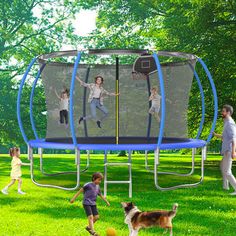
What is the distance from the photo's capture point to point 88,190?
5160 millimetres

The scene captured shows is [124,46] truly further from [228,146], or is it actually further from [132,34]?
[228,146]

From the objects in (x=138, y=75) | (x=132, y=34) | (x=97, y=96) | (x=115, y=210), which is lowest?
(x=115, y=210)

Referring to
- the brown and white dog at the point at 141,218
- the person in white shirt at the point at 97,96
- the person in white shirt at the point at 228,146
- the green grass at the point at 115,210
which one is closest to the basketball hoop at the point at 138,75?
the person in white shirt at the point at 97,96

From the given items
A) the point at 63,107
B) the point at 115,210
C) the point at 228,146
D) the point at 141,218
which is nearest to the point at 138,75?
the point at 63,107

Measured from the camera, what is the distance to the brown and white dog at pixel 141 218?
4957 millimetres

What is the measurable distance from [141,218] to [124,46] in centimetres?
1986

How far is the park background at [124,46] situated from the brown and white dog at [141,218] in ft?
1.69

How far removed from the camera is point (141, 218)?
16.3ft

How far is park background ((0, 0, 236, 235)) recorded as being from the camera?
253 inches

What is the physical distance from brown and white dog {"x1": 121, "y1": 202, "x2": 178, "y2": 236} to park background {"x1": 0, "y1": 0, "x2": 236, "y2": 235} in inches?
20.2

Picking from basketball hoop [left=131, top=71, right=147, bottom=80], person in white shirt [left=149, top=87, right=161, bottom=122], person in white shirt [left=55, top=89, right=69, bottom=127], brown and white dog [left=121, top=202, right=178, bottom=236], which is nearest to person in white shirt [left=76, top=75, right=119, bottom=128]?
person in white shirt [left=55, top=89, right=69, bottom=127]

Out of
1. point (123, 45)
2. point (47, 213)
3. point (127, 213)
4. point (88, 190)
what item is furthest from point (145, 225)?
point (123, 45)

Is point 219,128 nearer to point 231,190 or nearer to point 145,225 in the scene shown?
point 231,190

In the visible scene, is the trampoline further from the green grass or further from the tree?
the tree
